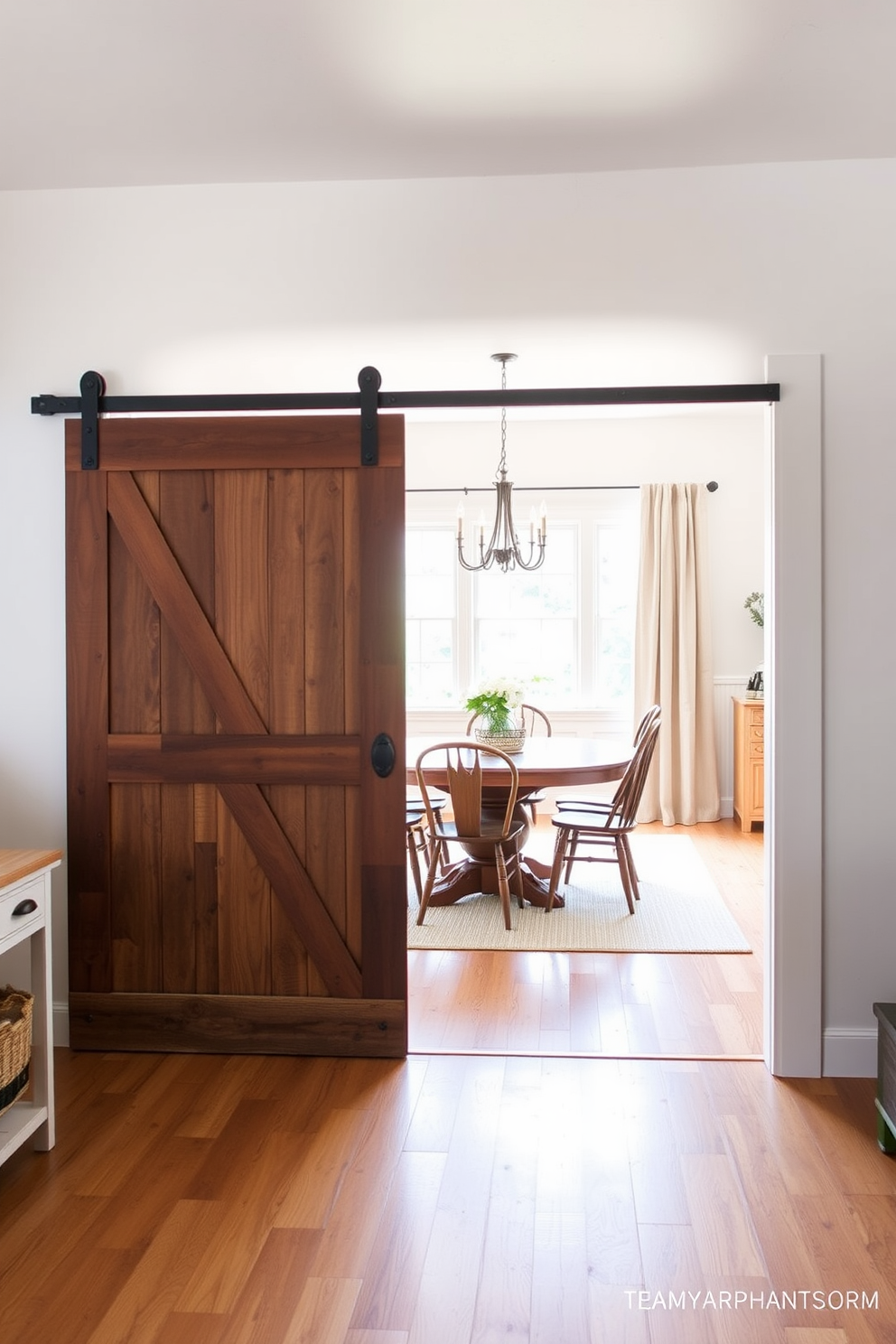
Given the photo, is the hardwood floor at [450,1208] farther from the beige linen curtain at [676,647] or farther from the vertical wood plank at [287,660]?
the beige linen curtain at [676,647]

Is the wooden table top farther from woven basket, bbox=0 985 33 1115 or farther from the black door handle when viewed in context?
the black door handle

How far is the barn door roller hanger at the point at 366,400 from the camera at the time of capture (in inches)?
124

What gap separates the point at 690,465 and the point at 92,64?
520cm

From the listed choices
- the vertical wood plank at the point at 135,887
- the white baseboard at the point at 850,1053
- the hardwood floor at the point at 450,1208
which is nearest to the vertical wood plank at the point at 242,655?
the vertical wood plank at the point at 135,887

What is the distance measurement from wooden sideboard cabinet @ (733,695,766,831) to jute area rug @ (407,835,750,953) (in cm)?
106

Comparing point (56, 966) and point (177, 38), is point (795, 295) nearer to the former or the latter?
point (177, 38)

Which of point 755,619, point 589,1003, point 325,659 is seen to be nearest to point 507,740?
point 589,1003

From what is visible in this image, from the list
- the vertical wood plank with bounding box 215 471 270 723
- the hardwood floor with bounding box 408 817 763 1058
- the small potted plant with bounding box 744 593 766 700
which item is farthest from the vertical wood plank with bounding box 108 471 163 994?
the small potted plant with bounding box 744 593 766 700

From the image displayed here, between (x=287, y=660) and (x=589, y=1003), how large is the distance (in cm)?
166

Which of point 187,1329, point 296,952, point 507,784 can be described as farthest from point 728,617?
point 187,1329

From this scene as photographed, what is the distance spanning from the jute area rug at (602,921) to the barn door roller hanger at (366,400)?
2.30m

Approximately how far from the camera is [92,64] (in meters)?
2.55

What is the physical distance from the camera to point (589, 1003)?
12.3 ft

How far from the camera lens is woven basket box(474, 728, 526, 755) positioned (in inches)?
201
